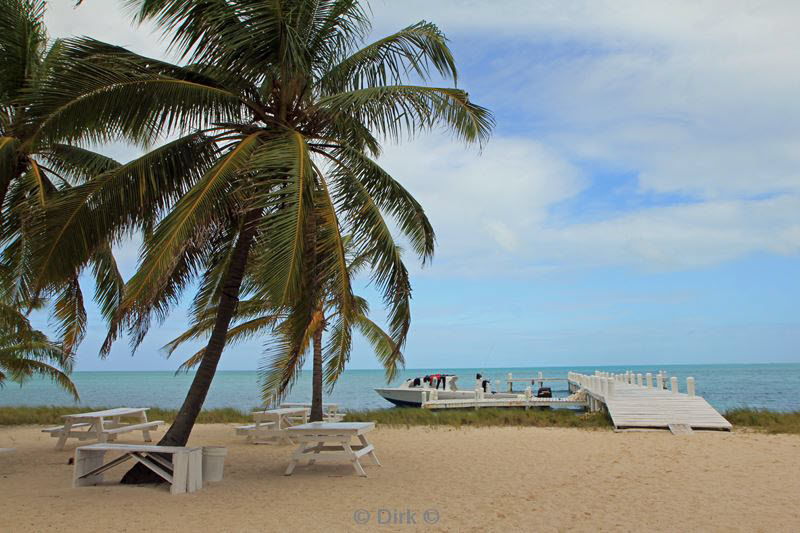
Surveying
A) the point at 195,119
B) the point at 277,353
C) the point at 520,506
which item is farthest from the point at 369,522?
the point at 195,119

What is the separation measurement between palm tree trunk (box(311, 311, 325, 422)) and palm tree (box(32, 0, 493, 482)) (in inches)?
215

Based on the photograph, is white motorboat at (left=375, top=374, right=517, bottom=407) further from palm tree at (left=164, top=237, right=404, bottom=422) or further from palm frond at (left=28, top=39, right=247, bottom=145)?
palm frond at (left=28, top=39, right=247, bottom=145)

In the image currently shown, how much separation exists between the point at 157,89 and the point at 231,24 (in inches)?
48.5

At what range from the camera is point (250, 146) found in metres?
7.48

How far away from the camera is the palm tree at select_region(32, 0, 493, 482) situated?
23.0 ft

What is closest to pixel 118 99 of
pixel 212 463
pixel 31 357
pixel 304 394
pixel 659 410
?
pixel 212 463

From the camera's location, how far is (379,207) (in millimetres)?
8680

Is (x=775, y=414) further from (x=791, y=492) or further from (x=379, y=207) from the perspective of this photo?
(x=379, y=207)

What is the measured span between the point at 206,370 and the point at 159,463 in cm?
123

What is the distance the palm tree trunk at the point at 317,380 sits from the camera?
560 inches

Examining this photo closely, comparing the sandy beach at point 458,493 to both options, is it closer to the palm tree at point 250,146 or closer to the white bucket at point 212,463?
the white bucket at point 212,463

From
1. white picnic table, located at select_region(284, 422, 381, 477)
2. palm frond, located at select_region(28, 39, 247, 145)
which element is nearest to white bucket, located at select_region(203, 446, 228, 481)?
white picnic table, located at select_region(284, 422, 381, 477)

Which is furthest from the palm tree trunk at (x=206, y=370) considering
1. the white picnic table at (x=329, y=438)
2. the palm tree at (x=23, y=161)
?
the palm tree at (x=23, y=161)

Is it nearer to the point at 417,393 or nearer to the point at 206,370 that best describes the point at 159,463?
the point at 206,370
